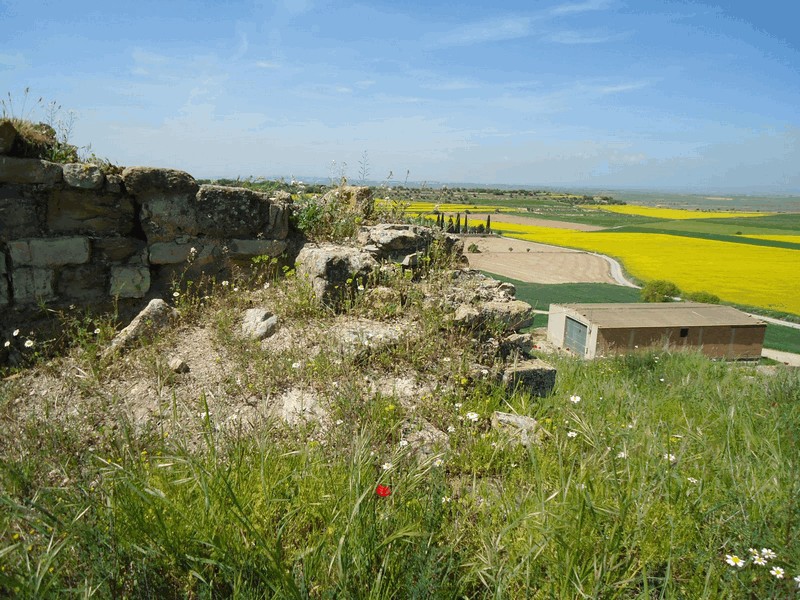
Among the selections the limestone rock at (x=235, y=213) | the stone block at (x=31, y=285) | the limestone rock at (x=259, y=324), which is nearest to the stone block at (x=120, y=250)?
the stone block at (x=31, y=285)

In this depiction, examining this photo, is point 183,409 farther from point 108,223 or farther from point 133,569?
point 108,223

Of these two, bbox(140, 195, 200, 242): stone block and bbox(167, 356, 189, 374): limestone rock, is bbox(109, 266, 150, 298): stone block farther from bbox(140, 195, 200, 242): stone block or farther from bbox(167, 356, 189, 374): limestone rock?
bbox(167, 356, 189, 374): limestone rock

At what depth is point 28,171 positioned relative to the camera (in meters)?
4.78

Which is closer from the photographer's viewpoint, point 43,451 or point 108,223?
point 43,451

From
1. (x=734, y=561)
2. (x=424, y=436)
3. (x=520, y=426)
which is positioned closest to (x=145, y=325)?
(x=424, y=436)

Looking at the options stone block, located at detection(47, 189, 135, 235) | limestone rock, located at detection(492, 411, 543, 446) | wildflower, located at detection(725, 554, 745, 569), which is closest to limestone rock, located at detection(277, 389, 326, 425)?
limestone rock, located at detection(492, 411, 543, 446)

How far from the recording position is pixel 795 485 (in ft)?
7.37

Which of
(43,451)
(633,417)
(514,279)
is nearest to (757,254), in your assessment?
(514,279)

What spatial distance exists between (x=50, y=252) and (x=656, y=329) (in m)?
17.0

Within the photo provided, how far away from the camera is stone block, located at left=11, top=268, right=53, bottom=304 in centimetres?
481

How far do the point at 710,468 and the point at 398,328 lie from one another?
96.9 inches

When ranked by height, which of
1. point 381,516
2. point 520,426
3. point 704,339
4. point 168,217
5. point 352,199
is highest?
point 352,199

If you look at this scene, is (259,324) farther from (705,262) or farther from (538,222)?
(538,222)

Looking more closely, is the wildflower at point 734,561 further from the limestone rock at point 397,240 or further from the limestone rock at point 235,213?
the limestone rock at point 235,213
